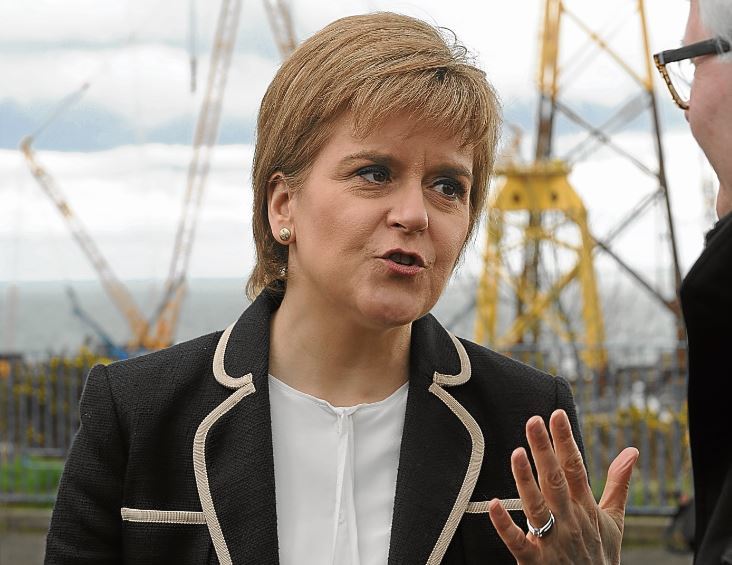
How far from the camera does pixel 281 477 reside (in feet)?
7.20

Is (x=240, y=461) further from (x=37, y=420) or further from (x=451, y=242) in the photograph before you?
(x=37, y=420)

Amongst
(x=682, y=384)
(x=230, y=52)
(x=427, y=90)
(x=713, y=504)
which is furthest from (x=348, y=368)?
(x=230, y=52)

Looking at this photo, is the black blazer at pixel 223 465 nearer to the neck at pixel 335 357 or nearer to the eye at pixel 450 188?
the neck at pixel 335 357

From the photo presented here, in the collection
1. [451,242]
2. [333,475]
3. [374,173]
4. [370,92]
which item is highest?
[370,92]

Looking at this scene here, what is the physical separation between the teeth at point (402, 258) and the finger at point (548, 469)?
16.0 inches

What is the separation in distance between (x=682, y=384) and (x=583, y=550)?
755 centimetres

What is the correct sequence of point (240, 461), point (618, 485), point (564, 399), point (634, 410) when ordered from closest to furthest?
point (618, 485) < point (240, 461) < point (564, 399) < point (634, 410)

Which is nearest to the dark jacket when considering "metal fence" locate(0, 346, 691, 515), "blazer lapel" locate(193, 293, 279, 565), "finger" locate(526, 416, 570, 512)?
"finger" locate(526, 416, 570, 512)

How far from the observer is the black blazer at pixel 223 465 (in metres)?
2.14

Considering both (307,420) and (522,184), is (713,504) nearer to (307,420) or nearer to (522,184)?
(307,420)

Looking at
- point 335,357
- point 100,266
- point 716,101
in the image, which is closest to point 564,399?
point 335,357

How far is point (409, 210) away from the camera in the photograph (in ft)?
6.75

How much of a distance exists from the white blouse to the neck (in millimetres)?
24

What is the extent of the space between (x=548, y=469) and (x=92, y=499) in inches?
33.8
